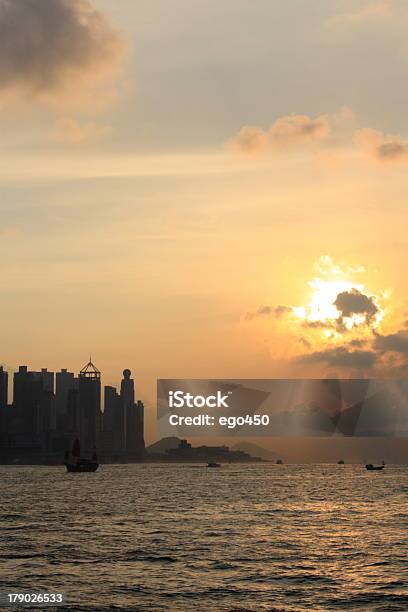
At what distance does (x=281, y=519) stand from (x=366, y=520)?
1080 centimetres

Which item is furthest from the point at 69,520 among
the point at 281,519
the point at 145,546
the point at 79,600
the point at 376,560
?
the point at 79,600

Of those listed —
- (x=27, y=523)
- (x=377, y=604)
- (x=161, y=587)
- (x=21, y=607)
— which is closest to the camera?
(x=21, y=607)

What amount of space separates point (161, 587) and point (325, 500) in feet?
344

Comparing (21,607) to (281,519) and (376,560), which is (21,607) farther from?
(281,519)

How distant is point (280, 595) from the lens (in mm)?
52875

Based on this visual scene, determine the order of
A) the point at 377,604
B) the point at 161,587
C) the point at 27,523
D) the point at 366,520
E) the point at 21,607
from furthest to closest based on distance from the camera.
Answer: the point at 366,520
the point at 27,523
the point at 161,587
the point at 377,604
the point at 21,607

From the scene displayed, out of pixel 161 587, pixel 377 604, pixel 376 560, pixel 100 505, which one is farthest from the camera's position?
pixel 100 505

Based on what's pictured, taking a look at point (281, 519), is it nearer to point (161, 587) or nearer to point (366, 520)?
point (366, 520)

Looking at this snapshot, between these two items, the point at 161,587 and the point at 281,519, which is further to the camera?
the point at 281,519

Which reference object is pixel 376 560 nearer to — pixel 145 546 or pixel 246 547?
pixel 246 547

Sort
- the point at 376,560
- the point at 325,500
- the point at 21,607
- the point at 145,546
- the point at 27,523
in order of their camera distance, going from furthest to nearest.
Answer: the point at 325,500, the point at 27,523, the point at 145,546, the point at 376,560, the point at 21,607

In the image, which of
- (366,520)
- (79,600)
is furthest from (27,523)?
(79,600)

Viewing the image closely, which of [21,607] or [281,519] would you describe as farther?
[281,519]

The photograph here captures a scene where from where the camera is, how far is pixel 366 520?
359 feet
